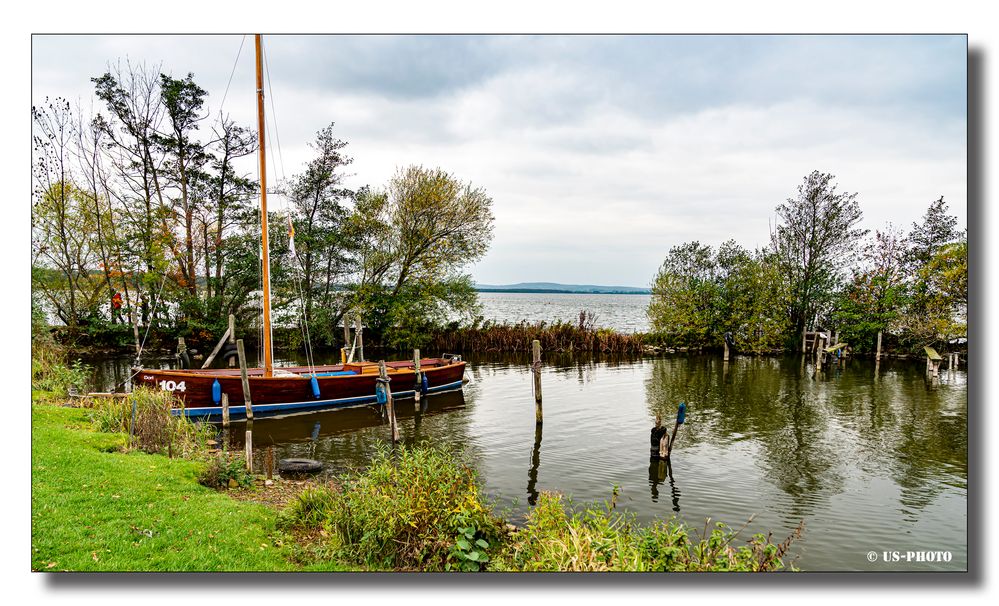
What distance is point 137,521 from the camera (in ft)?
19.2

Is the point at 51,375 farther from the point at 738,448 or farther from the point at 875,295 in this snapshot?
the point at 875,295

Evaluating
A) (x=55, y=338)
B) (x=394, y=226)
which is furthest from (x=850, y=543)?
(x=394, y=226)

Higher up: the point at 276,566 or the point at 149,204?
the point at 149,204

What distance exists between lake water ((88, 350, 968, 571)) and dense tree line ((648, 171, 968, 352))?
14.5 ft

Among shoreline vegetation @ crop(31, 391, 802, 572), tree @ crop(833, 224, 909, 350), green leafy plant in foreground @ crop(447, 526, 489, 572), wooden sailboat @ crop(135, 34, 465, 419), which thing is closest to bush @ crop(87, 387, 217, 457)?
wooden sailboat @ crop(135, 34, 465, 419)

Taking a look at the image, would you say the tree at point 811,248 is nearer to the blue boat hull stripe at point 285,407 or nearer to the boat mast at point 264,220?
the blue boat hull stripe at point 285,407

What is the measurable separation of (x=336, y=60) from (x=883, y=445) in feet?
44.4

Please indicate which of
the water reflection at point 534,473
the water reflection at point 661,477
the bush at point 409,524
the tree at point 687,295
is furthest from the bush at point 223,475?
the tree at point 687,295

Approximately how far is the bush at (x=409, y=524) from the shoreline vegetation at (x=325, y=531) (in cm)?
1

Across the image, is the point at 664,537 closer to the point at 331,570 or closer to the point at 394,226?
the point at 331,570

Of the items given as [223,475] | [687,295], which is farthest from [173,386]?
[687,295]

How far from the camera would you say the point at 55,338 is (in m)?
16.0

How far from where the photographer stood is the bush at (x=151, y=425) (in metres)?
9.51

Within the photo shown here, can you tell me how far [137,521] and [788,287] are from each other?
30769 mm
